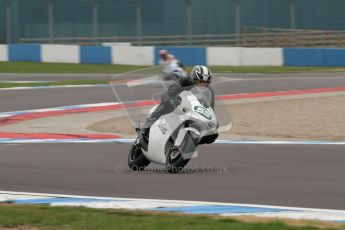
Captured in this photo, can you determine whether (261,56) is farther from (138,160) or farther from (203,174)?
(203,174)

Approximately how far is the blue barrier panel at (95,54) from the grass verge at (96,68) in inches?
16.8

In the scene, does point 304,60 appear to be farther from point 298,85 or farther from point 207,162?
point 207,162

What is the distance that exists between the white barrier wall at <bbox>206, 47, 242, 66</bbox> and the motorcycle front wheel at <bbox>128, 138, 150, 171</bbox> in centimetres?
2011

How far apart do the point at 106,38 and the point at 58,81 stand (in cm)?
511

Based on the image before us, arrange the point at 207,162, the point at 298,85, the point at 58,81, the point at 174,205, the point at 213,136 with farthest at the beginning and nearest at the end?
the point at 58,81 < the point at 298,85 < the point at 207,162 < the point at 213,136 < the point at 174,205

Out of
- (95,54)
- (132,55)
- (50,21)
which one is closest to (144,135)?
(50,21)

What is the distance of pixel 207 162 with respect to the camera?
1022 centimetres

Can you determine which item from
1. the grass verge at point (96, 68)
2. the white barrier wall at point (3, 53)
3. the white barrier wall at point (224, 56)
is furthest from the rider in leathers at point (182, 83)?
the white barrier wall at point (3, 53)

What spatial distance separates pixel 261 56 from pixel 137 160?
20.7 meters

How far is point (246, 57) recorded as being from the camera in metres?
30.0

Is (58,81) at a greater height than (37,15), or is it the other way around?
(37,15)

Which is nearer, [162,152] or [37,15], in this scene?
[162,152]

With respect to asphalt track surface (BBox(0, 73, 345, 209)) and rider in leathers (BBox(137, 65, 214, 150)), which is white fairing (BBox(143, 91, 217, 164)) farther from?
asphalt track surface (BBox(0, 73, 345, 209))

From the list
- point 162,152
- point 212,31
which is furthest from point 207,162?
point 212,31
